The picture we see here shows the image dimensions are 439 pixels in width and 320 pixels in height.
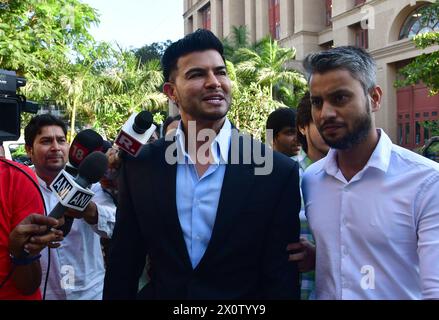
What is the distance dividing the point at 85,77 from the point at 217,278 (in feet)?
57.8

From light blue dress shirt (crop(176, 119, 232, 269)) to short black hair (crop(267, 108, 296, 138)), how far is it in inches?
66.1

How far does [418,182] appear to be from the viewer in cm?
175

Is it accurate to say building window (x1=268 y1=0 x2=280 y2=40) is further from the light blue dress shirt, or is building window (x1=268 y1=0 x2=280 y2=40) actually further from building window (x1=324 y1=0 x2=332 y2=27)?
the light blue dress shirt

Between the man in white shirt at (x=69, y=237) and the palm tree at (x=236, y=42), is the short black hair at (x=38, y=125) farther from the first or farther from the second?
the palm tree at (x=236, y=42)

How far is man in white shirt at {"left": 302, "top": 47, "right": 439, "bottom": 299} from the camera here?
67.9 inches

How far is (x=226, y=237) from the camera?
5.95 ft

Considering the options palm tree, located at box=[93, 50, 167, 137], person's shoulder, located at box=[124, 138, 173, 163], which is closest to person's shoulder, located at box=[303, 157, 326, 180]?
person's shoulder, located at box=[124, 138, 173, 163]

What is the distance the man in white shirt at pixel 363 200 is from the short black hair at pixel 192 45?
397 millimetres

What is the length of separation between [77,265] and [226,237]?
54.6 inches

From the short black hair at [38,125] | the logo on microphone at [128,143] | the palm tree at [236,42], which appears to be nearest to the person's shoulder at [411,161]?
the logo on microphone at [128,143]

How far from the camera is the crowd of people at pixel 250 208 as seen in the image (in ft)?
5.75

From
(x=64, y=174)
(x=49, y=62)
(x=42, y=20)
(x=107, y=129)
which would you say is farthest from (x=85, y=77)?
(x=64, y=174)

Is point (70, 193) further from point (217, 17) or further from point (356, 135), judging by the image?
point (217, 17)

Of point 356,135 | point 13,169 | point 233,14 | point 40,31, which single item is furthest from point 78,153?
point 233,14
